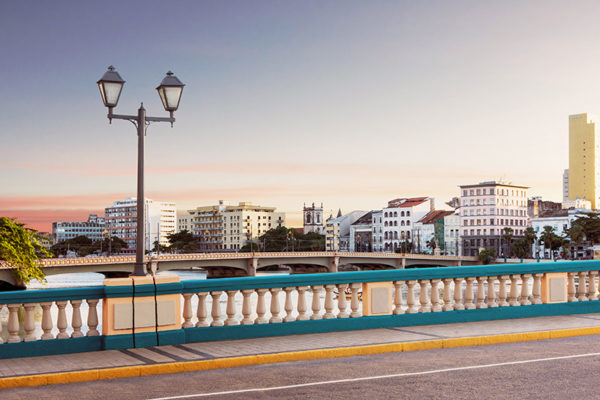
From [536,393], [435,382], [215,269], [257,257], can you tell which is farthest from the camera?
[215,269]

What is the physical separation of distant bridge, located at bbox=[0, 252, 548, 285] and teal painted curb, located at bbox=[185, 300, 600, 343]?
71666 millimetres

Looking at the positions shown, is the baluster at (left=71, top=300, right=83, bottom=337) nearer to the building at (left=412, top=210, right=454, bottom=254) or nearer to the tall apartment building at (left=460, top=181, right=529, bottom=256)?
the tall apartment building at (left=460, top=181, right=529, bottom=256)

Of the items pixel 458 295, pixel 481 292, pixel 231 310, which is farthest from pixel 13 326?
pixel 481 292

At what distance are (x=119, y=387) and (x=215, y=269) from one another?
418 ft

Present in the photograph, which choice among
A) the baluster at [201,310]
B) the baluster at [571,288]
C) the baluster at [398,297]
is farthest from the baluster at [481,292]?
the baluster at [201,310]

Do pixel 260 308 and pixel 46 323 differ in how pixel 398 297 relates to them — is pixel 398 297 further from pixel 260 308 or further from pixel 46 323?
pixel 46 323

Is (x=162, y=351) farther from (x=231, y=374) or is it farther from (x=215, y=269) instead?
(x=215, y=269)

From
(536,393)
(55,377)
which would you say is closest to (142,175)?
(55,377)

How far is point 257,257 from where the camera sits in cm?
11306

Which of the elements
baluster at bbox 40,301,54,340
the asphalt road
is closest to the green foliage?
the asphalt road

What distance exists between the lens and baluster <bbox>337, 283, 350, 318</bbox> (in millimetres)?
12734

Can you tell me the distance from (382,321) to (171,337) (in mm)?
3787

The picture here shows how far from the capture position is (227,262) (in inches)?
4409

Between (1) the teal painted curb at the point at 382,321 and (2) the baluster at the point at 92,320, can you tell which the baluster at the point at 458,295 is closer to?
(1) the teal painted curb at the point at 382,321
